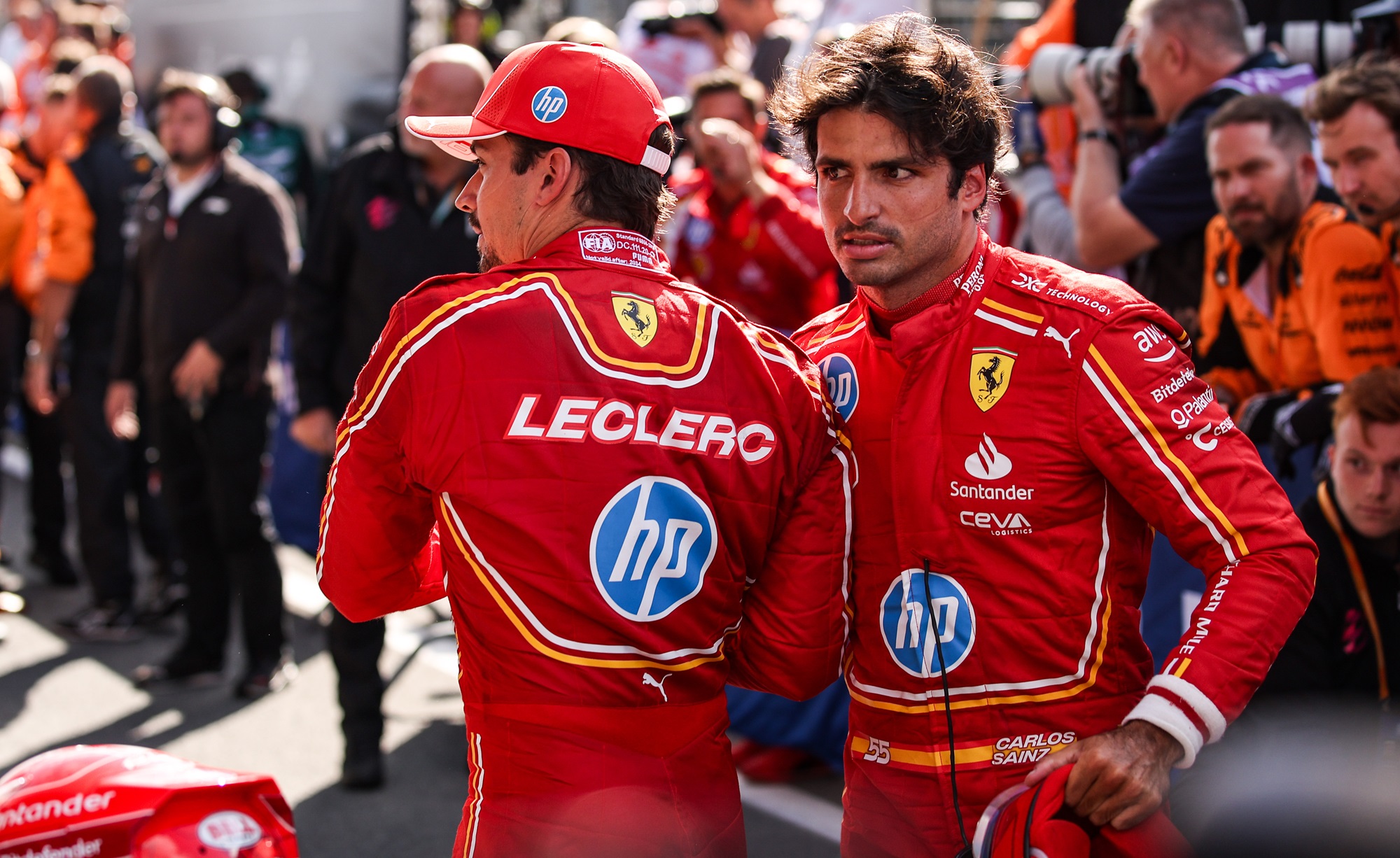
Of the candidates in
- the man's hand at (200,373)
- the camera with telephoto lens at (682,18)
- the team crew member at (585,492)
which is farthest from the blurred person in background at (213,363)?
the team crew member at (585,492)

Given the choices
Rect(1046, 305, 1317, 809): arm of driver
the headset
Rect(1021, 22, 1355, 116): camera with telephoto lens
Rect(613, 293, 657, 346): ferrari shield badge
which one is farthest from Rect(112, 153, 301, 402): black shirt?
Rect(1046, 305, 1317, 809): arm of driver

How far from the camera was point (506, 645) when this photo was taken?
1928 millimetres

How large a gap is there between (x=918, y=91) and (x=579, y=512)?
0.85 meters

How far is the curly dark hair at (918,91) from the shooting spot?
212 cm

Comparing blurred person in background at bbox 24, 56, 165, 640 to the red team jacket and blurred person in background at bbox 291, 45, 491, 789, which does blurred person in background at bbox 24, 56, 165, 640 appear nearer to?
blurred person in background at bbox 291, 45, 491, 789

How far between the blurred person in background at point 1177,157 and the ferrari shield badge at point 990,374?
7.07ft

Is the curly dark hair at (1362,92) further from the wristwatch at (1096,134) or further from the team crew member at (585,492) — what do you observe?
the team crew member at (585,492)

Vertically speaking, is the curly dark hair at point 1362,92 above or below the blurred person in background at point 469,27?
above

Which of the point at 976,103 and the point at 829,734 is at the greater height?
the point at 976,103

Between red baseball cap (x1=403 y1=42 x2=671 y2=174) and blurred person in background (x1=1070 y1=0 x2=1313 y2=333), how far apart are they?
7.86ft

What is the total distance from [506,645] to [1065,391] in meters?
0.93

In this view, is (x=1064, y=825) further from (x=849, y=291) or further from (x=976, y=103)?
(x=849, y=291)

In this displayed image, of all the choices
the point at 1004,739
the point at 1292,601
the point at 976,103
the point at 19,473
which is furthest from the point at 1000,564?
the point at 19,473

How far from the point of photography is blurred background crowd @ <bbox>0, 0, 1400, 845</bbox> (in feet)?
11.6
